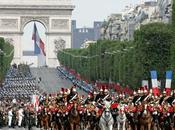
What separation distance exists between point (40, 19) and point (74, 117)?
467 feet

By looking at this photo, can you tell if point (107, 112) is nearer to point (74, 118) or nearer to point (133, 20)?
point (74, 118)

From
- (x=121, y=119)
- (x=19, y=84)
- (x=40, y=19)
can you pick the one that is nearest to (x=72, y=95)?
(x=121, y=119)

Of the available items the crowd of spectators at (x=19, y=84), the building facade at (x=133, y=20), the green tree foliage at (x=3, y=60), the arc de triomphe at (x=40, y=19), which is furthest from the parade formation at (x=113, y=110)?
the arc de triomphe at (x=40, y=19)

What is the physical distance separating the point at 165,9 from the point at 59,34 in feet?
181

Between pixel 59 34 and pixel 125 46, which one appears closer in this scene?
pixel 125 46

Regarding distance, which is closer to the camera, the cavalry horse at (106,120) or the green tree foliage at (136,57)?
the cavalry horse at (106,120)

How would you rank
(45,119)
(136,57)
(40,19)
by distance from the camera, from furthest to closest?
(40,19), (136,57), (45,119)

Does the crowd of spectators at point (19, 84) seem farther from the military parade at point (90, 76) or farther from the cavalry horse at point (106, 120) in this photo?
the cavalry horse at point (106, 120)

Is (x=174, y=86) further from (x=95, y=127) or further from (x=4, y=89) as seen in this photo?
(x=4, y=89)

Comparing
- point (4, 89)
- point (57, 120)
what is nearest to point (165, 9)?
point (4, 89)

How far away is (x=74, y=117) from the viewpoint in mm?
38500

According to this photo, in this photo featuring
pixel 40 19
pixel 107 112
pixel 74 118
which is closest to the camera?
pixel 107 112

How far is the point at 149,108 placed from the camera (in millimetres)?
38344

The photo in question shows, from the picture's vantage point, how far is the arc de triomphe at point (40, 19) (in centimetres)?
17625
